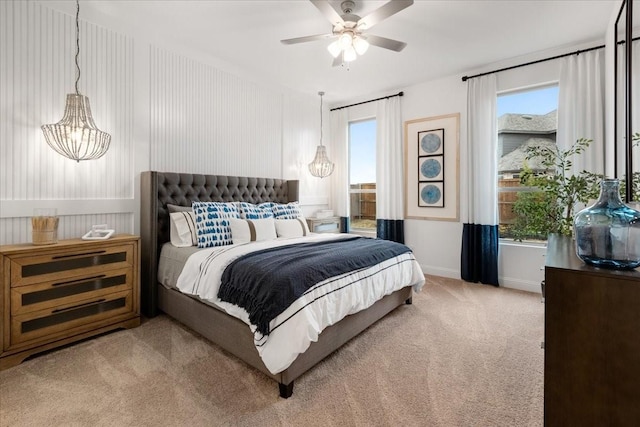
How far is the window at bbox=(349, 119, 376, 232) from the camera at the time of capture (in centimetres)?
543

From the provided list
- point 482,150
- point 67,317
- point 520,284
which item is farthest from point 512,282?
point 67,317

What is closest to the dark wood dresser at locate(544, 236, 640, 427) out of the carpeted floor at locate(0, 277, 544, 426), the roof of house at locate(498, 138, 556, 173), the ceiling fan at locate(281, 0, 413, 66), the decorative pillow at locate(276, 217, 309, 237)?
the carpeted floor at locate(0, 277, 544, 426)

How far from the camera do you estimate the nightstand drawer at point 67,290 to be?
219cm

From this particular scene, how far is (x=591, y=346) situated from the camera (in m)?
0.99

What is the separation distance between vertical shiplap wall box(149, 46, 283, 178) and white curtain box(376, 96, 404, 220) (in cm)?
166

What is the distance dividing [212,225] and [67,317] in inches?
52.5

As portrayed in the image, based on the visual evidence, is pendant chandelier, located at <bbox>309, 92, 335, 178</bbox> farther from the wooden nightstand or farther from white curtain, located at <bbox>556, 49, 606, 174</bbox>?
white curtain, located at <bbox>556, 49, 606, 174</bbox>

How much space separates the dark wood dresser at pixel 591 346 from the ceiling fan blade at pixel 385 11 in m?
1.94

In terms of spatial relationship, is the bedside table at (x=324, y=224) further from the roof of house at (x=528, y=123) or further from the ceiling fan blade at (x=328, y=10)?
the ceiling fan blade at (x=328, y=10)

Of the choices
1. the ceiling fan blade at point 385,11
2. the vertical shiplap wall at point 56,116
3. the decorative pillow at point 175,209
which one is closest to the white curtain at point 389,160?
the ceiling fan blade at point 385,11

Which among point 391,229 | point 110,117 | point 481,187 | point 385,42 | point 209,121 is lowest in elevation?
point 391,229

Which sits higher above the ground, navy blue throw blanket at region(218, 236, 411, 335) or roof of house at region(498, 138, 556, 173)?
roof of house at region(498, 138, 556, 173)

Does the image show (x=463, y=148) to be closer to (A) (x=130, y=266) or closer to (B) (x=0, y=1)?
(A) (x=130, y=266)

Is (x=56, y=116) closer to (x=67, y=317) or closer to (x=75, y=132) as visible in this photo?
(x=75, y=132)
